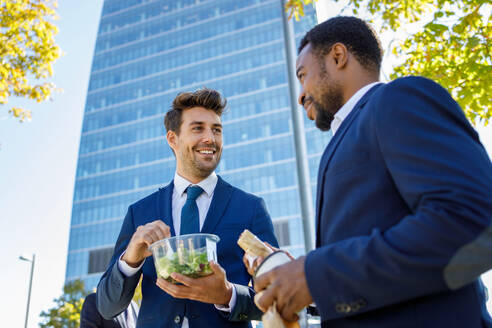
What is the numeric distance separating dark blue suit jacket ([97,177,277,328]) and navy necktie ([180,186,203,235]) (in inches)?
2.9

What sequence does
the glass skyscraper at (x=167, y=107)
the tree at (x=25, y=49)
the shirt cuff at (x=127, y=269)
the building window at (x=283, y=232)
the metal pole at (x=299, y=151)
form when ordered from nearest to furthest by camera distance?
the shirt cuff at (x=127, y=269)
the tree at (x=25, y=49)
the metal pole at (x=299, y=151)
the building window at (x=283, y=232)
the glass skyscraper at (x=167, y=107)

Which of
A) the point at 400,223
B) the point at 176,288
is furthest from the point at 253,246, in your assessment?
the point at 400,223

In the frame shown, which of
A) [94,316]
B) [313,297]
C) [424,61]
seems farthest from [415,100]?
[424,61]

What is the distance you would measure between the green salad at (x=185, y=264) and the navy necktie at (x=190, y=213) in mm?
716

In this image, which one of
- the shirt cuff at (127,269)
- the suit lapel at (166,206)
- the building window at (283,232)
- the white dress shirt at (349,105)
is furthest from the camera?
the building window at (283,232)

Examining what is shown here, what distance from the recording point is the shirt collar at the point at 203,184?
318cm

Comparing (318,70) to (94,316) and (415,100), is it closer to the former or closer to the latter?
(415,100)

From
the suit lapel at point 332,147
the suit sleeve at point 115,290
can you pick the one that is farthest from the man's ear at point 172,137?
the suit lapel at point 332,147

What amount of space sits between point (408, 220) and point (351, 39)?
1.01 m

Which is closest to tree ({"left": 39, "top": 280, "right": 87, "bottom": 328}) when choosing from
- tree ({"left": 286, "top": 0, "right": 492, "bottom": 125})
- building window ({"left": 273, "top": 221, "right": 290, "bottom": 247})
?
tree ({"left": 286, "top": 0, "right": 492, "bottom": 125})

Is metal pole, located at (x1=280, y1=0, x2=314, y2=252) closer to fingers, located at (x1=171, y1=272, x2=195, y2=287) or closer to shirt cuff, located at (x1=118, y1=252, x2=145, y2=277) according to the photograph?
shirt cuff, located at (x1=118, y1=252, x2=145, y2=277)

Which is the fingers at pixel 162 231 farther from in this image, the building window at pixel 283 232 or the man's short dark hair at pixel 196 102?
the building window at pixel 283 232

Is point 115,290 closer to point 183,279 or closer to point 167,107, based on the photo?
point 183,279

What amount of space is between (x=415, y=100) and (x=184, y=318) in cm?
179
